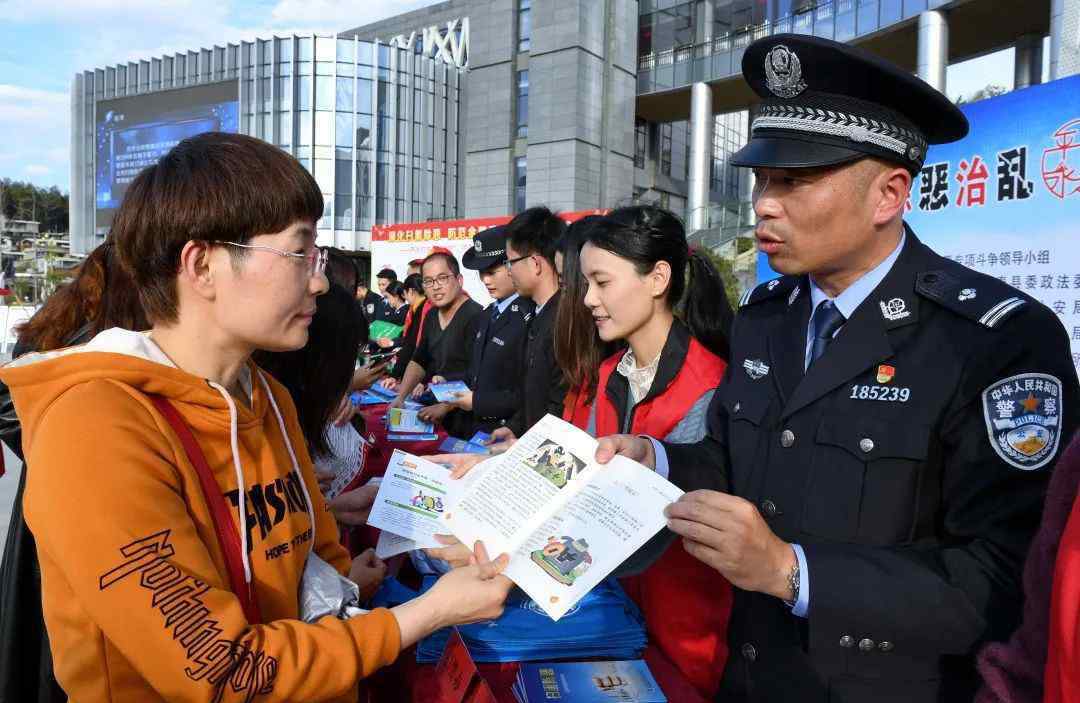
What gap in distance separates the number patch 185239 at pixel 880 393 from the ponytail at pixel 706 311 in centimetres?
106

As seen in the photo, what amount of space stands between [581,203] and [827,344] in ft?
81.4

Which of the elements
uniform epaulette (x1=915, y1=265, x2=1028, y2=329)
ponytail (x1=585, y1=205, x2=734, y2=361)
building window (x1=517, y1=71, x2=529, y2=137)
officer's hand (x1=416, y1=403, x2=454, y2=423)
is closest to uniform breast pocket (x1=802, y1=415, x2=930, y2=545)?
uniform epaulette (x1=915, y1=265, x2=1028, y2=329)

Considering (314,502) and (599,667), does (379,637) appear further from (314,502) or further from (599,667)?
(599,667)

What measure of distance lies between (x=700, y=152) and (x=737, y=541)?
23.6 meters

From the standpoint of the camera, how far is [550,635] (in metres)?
1.75

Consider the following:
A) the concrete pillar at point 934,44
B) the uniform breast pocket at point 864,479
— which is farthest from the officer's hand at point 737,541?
the concrete pillar at point 934,44

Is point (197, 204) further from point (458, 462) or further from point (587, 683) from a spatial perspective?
point (587, 683)

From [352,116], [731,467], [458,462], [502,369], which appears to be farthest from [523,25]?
[731,467]

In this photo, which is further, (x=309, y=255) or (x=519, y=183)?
(x=519, y=183)

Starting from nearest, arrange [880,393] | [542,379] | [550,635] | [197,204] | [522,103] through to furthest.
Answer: [197,204] → [880,393] → [550,635] → [542,379] → [522,103]

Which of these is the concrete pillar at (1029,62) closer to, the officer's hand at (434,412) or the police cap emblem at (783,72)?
the officer's hand at (434,412)

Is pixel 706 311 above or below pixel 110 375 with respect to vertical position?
above

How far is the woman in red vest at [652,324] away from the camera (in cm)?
221

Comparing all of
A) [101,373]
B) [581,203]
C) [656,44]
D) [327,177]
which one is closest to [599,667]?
[101,373]
